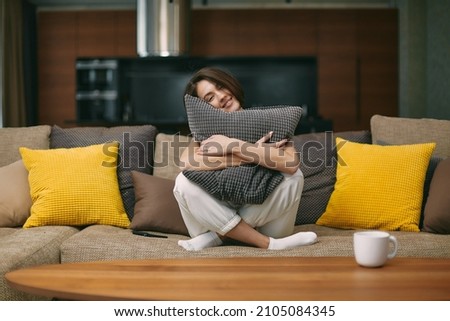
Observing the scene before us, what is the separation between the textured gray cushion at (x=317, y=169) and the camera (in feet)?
8.41

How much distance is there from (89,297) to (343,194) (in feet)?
4.83

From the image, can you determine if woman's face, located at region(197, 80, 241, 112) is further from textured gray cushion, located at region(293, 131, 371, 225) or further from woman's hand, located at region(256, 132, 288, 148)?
textured gray cushion, located at region(293, 131, 371, 225)

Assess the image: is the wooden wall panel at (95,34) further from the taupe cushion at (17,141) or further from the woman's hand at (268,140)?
the woman's hand at (268,140)

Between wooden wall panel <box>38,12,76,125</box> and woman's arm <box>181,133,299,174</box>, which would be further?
wooden wall panel <box>38,12,76,125</box>

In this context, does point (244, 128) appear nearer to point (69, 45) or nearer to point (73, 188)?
point (73, 188)

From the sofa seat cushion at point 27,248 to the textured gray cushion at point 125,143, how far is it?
324mm

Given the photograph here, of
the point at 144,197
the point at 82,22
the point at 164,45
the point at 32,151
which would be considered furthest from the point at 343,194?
the point at 82,22

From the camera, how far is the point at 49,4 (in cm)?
730

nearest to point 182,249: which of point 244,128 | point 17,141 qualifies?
point 244,128

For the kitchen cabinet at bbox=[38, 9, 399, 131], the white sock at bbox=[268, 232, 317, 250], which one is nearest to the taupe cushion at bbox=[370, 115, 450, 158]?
the white sock at bbox=[268, 232, 317, 250]

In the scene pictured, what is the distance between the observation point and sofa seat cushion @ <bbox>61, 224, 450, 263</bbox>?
2.00 m

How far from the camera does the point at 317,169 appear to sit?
8.63 ft

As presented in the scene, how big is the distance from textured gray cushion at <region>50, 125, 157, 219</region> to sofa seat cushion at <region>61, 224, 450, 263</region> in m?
0.45

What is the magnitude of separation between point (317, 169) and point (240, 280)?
4.46 ft
